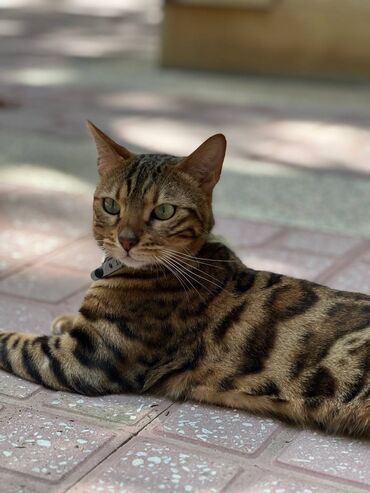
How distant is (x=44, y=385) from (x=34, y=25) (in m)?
10.2

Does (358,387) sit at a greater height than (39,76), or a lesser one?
greater

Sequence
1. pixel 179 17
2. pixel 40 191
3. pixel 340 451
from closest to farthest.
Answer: pixel 340 451
pixel 40 191
pixel 179 17

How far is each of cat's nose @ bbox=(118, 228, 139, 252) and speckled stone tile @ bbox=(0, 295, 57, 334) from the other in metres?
0.76

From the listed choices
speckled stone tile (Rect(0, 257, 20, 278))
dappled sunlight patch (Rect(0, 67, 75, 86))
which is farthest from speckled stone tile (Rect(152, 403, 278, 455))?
dappled sunlight patch (Rect(0, 67, 75, 86))

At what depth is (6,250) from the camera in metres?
4.95

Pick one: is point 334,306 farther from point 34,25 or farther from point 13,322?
point 34,25

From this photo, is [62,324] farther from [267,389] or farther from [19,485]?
[19,485]

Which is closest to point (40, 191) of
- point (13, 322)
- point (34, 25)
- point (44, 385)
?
point (13, 322)

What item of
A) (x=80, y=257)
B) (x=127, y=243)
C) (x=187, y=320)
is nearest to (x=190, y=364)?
(x=187, y=320)

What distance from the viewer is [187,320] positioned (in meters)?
3.48

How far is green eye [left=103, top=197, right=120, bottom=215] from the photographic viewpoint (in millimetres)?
3517

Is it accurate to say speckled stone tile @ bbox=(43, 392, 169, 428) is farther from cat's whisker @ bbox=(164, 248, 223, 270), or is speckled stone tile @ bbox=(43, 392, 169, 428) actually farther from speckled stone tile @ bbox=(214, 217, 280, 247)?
speckled stone tile @ bbox=(214, 217, 280, 247)

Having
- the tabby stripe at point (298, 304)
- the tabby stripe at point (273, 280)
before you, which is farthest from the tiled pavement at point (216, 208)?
the tabby stripe at point (273, 280)

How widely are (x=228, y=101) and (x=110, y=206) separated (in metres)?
5.29
